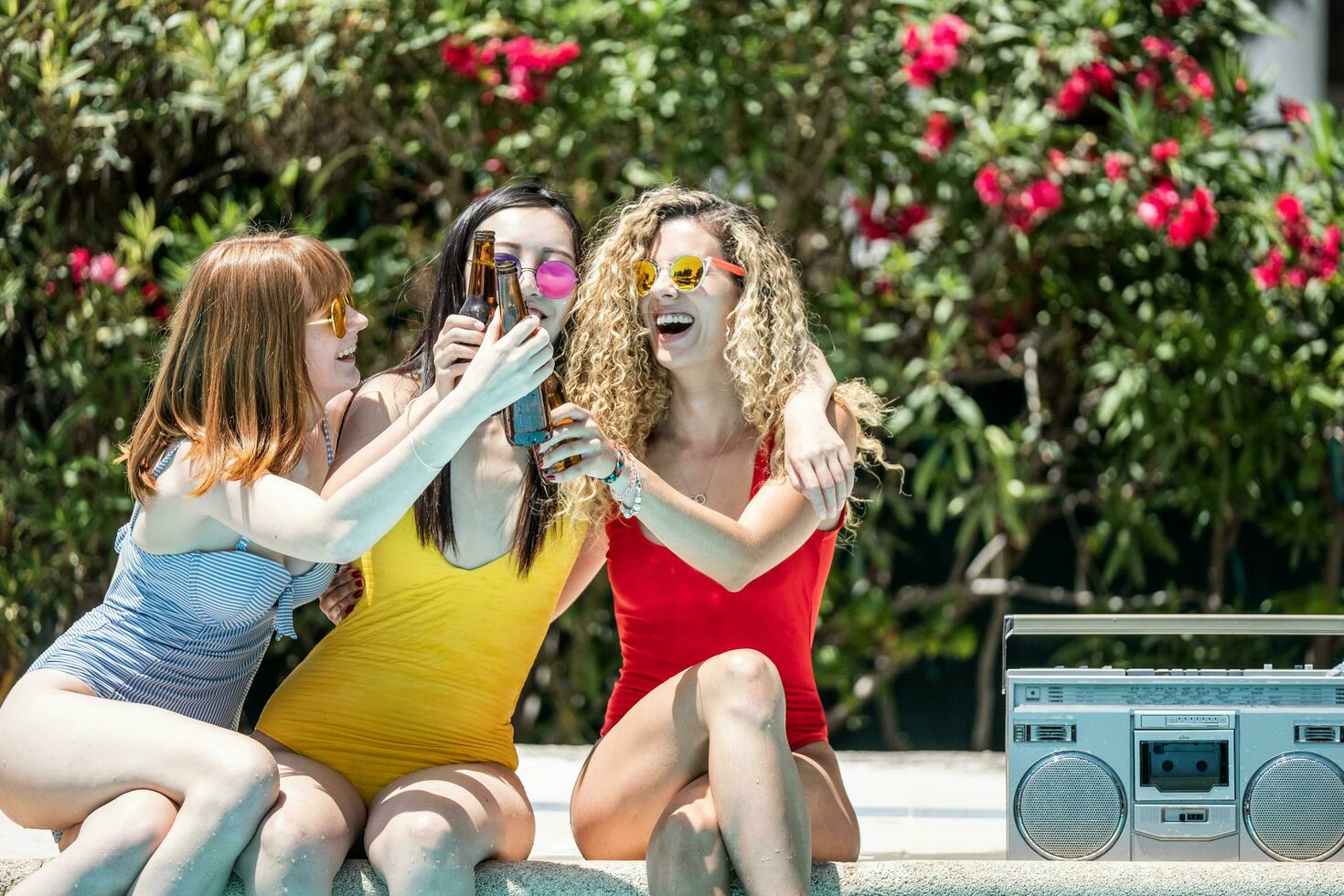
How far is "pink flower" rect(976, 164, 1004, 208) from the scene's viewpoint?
4.52m

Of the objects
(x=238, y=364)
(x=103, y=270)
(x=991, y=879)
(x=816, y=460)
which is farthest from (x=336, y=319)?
(x=103, y=270)

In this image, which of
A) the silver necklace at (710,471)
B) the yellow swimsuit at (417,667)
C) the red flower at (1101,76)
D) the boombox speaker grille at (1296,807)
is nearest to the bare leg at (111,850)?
the yellow swimsuit at (417,667)

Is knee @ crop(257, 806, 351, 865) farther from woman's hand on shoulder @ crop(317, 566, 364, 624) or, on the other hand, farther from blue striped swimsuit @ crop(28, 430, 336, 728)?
woman's hand on shoulder @ crop(317, 566, 364, 624)

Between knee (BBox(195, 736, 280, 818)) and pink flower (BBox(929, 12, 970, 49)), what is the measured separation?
3.11 metres

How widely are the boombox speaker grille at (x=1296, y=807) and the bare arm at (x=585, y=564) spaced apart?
118 cm

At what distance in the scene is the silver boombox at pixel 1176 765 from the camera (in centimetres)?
245

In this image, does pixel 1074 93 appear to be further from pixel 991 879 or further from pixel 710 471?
pixel 991 879

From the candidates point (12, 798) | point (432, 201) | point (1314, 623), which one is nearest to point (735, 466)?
point (1314, 623)

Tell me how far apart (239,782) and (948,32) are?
3.19 meters

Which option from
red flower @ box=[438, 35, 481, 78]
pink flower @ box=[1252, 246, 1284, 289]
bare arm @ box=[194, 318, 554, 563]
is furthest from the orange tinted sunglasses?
pink flower @ box=[1252, 246, 1284, 289]

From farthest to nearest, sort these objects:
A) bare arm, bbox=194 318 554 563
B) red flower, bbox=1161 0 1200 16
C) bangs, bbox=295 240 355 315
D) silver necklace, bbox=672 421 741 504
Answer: red flower, bbox=1161 0 1200 16 < silver necklace, bbox=672 421 741 504 < bangs, bbox=295 240 355 315 < bare arm, bbox=194 318 554 563

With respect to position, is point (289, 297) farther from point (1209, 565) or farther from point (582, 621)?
point (1209, 565)

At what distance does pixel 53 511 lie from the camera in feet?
15.0

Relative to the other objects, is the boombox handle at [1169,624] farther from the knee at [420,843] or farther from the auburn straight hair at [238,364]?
the auburn straight hair at [238,364]
